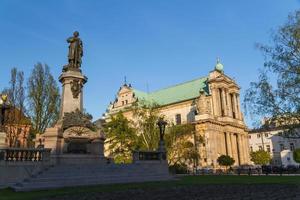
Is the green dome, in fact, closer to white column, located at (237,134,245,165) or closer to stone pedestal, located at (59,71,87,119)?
white column, located at (237,134,245,165)

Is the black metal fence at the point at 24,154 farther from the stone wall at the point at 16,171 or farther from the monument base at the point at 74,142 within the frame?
the monument base at the point at 74,142

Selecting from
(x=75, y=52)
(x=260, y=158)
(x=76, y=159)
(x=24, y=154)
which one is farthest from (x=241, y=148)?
(x=24, y=154)

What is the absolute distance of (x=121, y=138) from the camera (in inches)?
2272

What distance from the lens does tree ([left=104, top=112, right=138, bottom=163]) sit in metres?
56.8

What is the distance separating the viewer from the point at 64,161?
22312mm

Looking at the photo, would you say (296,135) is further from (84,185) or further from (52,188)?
(52,188)

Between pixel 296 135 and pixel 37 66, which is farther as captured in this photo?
pixel 37 66

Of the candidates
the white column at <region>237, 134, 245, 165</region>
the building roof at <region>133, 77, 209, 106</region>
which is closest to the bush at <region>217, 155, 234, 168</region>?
the white column at <region>237, 134, 245, 165</region>

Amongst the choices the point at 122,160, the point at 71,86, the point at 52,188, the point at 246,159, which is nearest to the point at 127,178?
the point at 52,188

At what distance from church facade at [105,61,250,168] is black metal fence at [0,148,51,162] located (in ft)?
147

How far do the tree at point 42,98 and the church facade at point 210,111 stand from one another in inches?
Result: 1241

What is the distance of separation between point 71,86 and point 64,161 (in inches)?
247

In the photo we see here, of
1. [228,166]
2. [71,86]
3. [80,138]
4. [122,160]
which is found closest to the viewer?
[80,138]

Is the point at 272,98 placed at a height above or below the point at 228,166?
above
